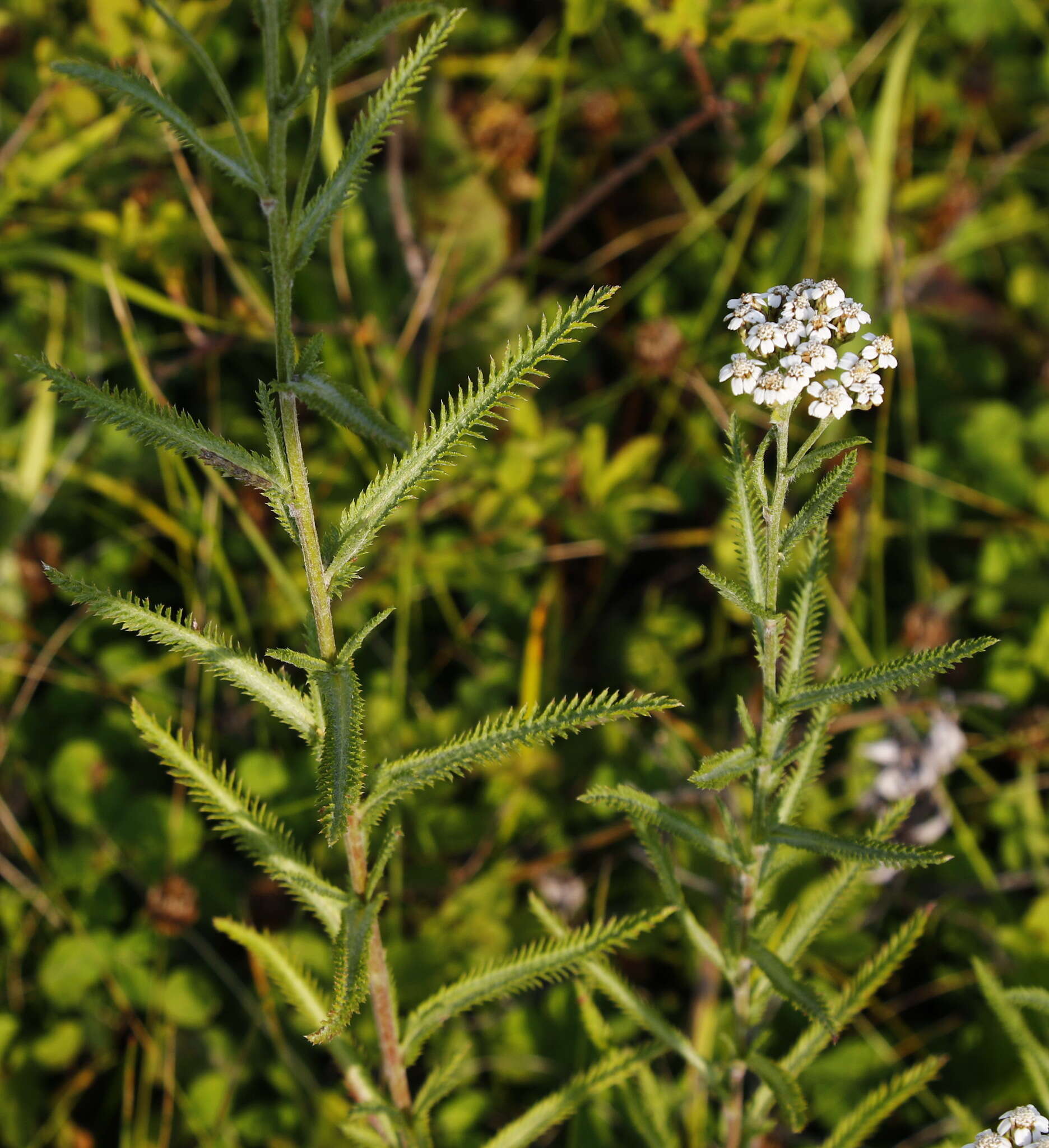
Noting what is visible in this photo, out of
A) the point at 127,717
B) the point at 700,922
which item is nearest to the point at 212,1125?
the point at 127,717

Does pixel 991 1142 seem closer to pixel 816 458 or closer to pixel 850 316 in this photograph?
pixel 816 458

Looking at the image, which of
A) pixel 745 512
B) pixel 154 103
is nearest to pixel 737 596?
pixel 745 512

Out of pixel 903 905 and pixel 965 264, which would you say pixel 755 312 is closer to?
pixel 903 905

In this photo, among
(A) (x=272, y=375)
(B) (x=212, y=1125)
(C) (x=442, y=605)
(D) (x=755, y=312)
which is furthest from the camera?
(A) (x=272, y=375)

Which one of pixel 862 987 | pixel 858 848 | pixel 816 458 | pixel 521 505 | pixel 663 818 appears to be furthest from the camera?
pixel 521 505

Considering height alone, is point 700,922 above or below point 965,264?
below
